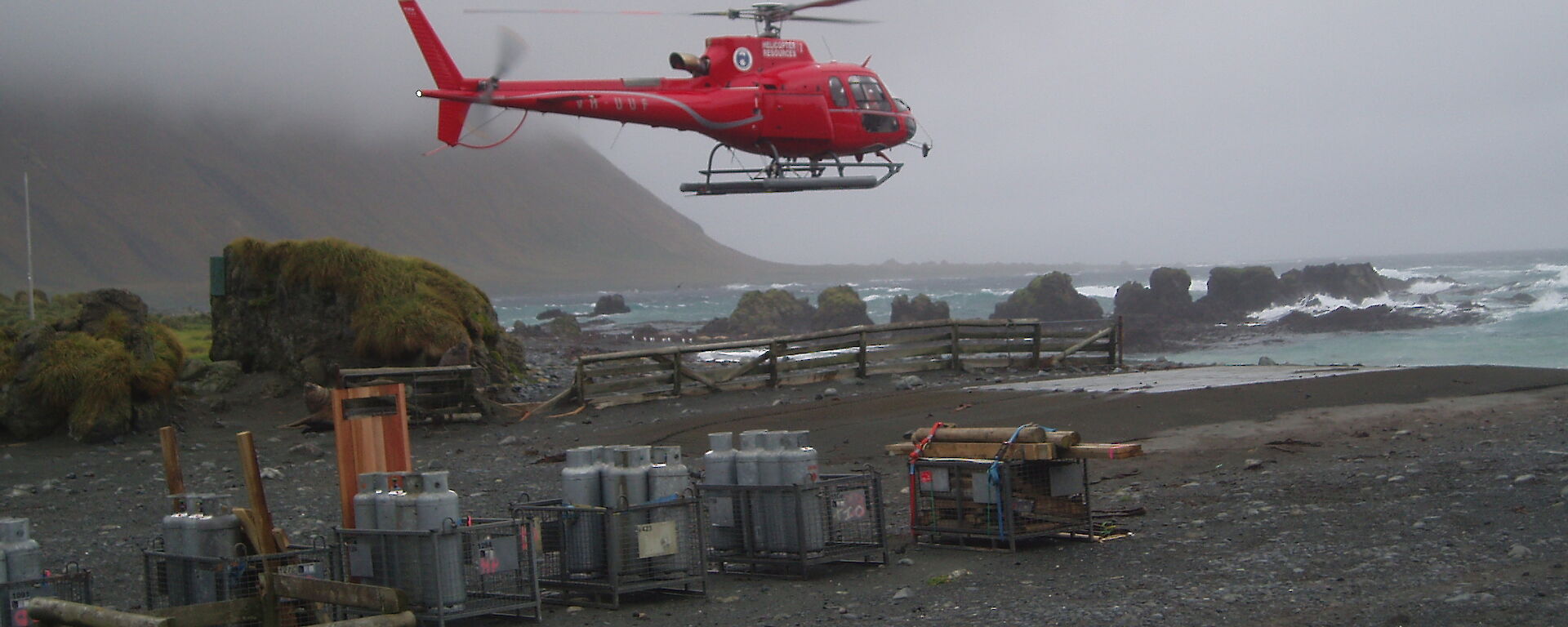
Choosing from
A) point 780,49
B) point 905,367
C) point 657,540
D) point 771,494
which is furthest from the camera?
point 905,367

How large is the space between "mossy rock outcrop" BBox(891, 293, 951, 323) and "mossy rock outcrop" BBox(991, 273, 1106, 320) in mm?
3228

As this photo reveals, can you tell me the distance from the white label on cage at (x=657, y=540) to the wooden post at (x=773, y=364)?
14.9 metres

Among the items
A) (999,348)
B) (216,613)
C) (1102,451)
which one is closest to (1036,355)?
(999,348)

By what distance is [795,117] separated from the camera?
73.8 ft

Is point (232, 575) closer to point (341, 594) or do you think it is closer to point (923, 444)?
point (341, 594)

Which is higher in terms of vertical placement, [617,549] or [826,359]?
[826,359]

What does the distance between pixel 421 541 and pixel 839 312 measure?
54.7m

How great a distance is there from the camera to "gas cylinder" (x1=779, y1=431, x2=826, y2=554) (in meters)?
10.3

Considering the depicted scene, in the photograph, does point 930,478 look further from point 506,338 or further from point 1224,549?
point 506,338

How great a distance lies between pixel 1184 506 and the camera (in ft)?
39.6

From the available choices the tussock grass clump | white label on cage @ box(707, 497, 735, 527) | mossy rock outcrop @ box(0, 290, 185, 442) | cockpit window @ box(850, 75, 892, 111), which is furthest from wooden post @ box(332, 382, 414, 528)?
cockpit window @ box(850, 75, 892, 111)

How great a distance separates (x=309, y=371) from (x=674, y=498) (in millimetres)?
15341

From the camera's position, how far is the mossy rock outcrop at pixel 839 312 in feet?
204

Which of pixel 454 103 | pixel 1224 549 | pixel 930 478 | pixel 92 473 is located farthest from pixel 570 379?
pixel 1224 549
